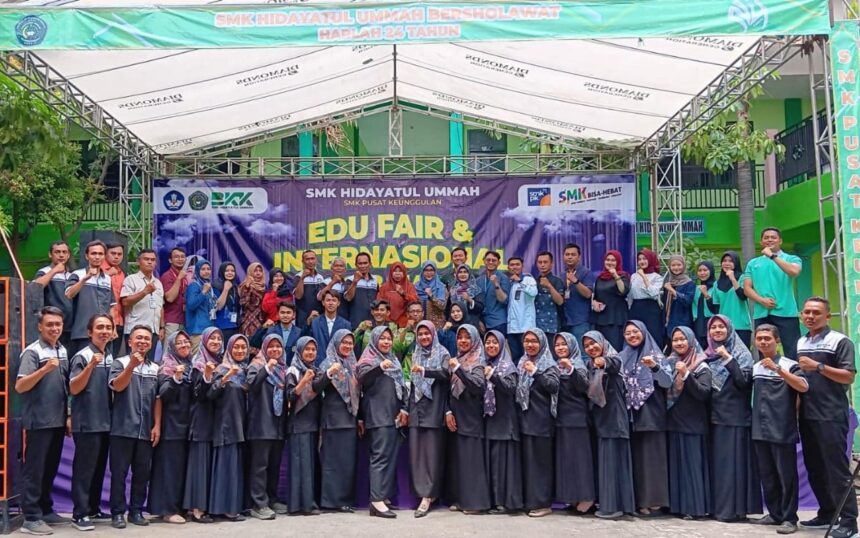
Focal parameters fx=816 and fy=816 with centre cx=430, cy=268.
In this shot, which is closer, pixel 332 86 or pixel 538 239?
pixel 332 86

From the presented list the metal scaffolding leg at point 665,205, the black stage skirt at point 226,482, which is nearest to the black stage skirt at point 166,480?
the black stage skirt at point 226,482

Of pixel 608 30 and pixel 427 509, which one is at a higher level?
pixel 608 30

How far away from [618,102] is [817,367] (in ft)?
12.4

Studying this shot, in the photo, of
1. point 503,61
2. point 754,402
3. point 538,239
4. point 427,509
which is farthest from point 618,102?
point 427,509

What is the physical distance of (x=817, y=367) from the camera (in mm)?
5117

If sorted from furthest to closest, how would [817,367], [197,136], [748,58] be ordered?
[197,136], [748,58], [817,367]

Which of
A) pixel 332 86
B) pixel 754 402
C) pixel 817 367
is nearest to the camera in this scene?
pixel 817 367

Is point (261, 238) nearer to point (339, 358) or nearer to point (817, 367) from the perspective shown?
point (339, 358)

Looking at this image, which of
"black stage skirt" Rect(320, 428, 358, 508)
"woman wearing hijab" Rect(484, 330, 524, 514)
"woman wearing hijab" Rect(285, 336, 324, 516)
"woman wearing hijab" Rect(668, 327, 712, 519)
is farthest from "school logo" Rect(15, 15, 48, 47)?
"woman wearing hijab" Rect(668, 327, 712, 519)

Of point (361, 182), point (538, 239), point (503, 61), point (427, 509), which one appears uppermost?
point (503, 61)

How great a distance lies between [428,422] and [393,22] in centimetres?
290

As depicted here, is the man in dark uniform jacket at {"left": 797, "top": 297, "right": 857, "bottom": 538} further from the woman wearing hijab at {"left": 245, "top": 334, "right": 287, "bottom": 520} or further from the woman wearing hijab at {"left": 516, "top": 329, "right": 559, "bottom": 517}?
the woman wearing hijab at {"left": 245, "top": 334, "right": 287, "bottom": 520}

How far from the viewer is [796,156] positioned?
1401 centimetres

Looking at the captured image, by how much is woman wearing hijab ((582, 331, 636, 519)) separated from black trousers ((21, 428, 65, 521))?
3.71 meters
